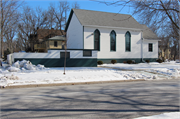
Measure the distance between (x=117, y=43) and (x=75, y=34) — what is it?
25.7 feet

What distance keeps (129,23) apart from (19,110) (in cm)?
2820

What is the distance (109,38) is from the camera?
88.2 feet

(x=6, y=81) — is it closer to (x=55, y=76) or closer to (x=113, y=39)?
(x=55, y=76)

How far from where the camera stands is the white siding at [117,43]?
25.5m

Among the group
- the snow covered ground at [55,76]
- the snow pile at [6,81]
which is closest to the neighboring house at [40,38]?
the snow covered ground at [55,76]

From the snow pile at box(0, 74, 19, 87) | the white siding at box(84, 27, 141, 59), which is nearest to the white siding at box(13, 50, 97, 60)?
the white siding at box(84, 27, 141, 59)

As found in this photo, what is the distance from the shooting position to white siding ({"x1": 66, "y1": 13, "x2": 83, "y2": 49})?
26058 millimetres

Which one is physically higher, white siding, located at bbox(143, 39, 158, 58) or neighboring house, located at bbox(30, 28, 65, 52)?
neighboring house, located at bbox(30, 28, 65, 52)

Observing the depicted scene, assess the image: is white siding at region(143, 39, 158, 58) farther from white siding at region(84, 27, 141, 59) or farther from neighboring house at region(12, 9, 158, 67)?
white siding at region(84, 27, 141, 59)

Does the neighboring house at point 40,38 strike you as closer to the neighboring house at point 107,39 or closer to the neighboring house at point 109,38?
the neighboring house at point 109,38

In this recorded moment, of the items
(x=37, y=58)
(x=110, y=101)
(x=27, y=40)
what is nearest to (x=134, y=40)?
(x=37, y=58)

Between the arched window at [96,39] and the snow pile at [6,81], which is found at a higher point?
the arched window at [96,39]

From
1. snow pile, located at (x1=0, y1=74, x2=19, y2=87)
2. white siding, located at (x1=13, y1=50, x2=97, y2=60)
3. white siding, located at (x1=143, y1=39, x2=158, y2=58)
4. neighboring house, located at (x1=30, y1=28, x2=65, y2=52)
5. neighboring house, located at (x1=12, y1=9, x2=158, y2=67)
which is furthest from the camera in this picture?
neighboring house, located at (x1=30, y1=28, x2=65, y2=52)

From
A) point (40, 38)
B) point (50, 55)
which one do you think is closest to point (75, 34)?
point (50, 55)
